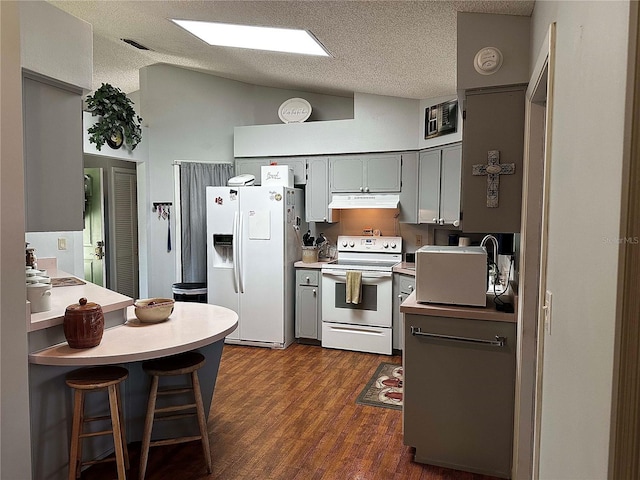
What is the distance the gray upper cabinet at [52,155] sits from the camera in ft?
6.43

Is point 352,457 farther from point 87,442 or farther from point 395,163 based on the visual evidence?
point 395,163

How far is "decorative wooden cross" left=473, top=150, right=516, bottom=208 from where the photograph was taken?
233cm

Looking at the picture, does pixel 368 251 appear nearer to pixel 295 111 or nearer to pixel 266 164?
pixel 266 164

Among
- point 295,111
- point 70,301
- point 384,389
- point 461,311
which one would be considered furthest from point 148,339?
point 295,111

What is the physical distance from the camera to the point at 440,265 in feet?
8.30

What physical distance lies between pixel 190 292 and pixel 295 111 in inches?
91.4

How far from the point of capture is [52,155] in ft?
6.73

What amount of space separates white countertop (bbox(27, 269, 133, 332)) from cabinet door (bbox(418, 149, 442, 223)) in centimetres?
288

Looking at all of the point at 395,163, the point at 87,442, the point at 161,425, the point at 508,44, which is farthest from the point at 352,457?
the point at 395,163

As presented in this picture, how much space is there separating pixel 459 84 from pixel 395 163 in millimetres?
2290

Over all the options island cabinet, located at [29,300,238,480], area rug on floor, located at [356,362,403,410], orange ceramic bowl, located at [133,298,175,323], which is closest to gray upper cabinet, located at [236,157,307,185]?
area rug on floor, located at [356,362,403,410]

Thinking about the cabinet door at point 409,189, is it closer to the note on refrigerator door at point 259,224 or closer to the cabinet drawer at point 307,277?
the cabinet drawer at point 307,277

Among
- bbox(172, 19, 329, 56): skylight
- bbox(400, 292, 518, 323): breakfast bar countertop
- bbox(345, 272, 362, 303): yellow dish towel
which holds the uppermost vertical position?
bbox(172, 19, 329, 56): skylight

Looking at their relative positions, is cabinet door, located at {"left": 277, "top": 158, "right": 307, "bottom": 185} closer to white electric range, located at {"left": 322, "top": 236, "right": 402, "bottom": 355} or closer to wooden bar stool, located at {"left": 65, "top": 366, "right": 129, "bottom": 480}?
white electric range, located at {"left": 322, "top": 236, "right": 402, "bottom": 355}
